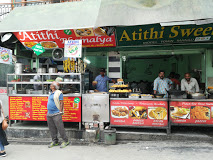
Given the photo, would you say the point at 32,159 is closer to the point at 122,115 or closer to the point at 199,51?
the point at 122,115

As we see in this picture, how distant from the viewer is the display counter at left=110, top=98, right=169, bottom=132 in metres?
6.00

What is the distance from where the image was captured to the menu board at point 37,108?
6.45 m

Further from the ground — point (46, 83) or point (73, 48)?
point (73, 48)

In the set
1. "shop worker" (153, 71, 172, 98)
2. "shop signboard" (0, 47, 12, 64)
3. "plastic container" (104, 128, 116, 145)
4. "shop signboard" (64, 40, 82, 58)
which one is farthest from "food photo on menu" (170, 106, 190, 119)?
"shop signboard" (0, 47, 12, 64)

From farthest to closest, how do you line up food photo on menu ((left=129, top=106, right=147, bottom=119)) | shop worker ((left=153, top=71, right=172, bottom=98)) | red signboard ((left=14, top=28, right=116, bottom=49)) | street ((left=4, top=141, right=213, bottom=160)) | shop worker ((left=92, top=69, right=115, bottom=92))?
shop worker ((left=92, top=69, right=115, bottom=92)) < red signboard ((left=14, top=28, right=116, bottom=49)) < shop worker ((left=153, top=71, right=172, bottom=98)) < food photo on menu ((left=129, top=106, right=147, bottom=119)) < street ((left=4, top=141, right=213, bottom=160))

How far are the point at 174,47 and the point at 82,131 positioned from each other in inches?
198

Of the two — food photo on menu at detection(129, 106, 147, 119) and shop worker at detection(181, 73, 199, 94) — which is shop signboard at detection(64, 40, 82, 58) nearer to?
food photo on menu at detection(129, 106, 147, 119)

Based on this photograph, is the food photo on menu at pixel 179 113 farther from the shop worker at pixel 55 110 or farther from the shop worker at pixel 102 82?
the shop worker at pixel 55 110

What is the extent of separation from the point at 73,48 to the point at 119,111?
2606mm

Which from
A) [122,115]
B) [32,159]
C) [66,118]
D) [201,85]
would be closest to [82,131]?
[66,118]

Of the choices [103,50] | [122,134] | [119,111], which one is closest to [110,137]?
[122,134]

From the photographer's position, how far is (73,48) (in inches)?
255

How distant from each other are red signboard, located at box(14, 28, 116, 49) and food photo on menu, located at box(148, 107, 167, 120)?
130 inches

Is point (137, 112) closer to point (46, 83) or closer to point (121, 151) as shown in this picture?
point (121, 151)
